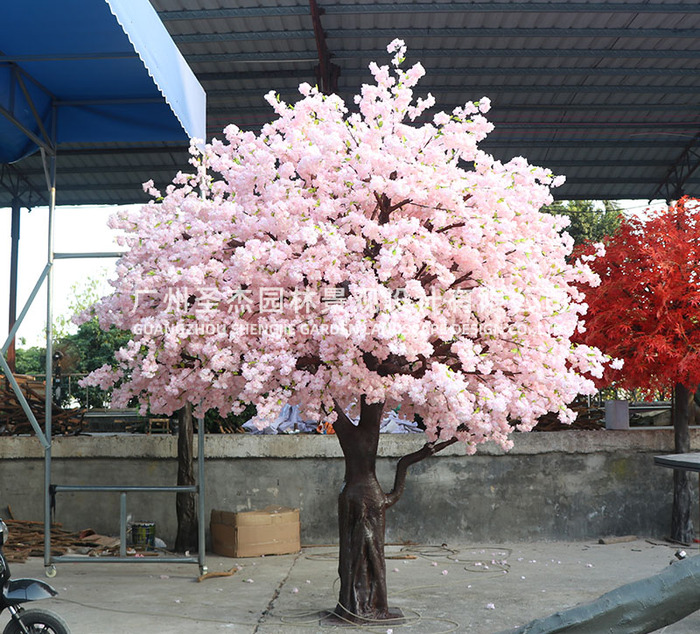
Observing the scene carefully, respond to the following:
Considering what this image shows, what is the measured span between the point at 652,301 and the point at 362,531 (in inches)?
187

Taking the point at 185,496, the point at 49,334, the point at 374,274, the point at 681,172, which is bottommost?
the point at 185,496

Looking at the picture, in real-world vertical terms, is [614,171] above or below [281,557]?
above

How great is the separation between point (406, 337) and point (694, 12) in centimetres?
999

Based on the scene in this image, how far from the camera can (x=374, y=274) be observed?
5477 millimetres

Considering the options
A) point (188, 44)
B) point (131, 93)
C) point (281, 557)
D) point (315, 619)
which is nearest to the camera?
point (315, 619)

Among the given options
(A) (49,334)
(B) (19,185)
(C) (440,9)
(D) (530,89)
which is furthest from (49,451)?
(B) (19,185)

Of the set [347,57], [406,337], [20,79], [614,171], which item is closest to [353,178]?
[406,337]

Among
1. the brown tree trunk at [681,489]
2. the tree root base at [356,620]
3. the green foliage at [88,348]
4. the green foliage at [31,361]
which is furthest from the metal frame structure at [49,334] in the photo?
the green foliage at [31,361]

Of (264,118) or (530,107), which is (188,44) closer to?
(264,118)

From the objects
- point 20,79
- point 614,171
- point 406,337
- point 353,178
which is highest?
point 614,171

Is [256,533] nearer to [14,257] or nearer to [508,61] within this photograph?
[508,61]

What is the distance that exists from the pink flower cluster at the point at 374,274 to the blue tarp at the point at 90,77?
3.96ft

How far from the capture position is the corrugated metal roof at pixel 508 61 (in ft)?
39.9

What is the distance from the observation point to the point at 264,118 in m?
15.8
